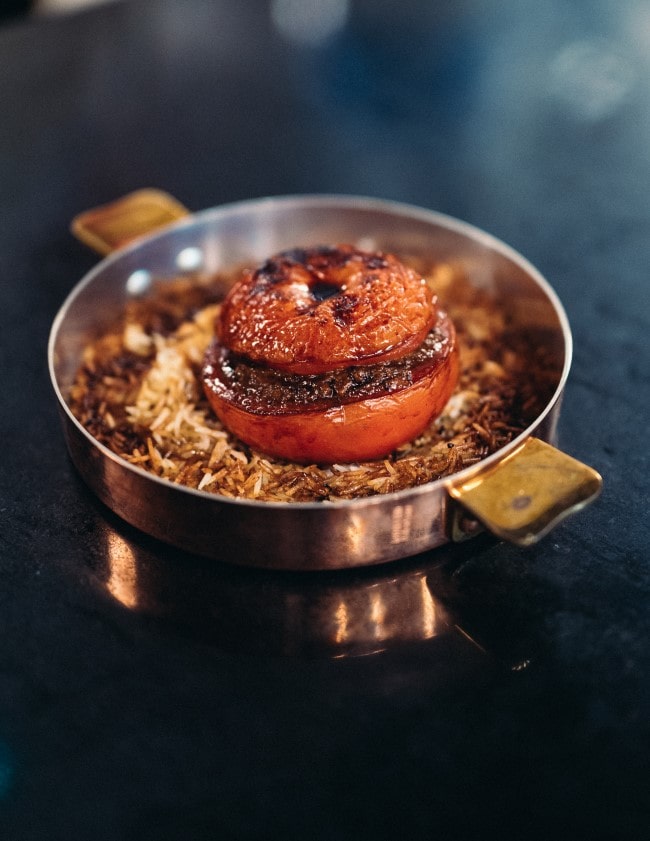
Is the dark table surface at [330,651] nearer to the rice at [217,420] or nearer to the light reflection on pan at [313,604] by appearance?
the light reflection on pan at [313,604]

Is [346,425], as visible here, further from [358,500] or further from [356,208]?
[356,208]

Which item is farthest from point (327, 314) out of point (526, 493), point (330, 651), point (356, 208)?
point (356, 208)

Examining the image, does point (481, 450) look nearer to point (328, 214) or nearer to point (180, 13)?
point (328, 214)

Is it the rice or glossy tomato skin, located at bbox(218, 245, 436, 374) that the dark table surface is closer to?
the rice

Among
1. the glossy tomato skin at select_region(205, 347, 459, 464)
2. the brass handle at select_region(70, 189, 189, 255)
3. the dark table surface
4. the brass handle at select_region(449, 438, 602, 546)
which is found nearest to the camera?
the dark table surface

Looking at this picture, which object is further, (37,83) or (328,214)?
(37,83)

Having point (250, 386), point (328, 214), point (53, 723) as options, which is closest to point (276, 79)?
point (328, 214)

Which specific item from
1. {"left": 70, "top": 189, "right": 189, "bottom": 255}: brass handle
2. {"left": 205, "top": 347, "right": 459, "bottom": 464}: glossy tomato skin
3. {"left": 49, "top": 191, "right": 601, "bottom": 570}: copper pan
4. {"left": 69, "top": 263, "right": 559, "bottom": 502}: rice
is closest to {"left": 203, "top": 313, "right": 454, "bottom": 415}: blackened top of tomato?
{"left": 205, "top": 347, "right": 459, "bottom": 464}: glossy tomato skin
